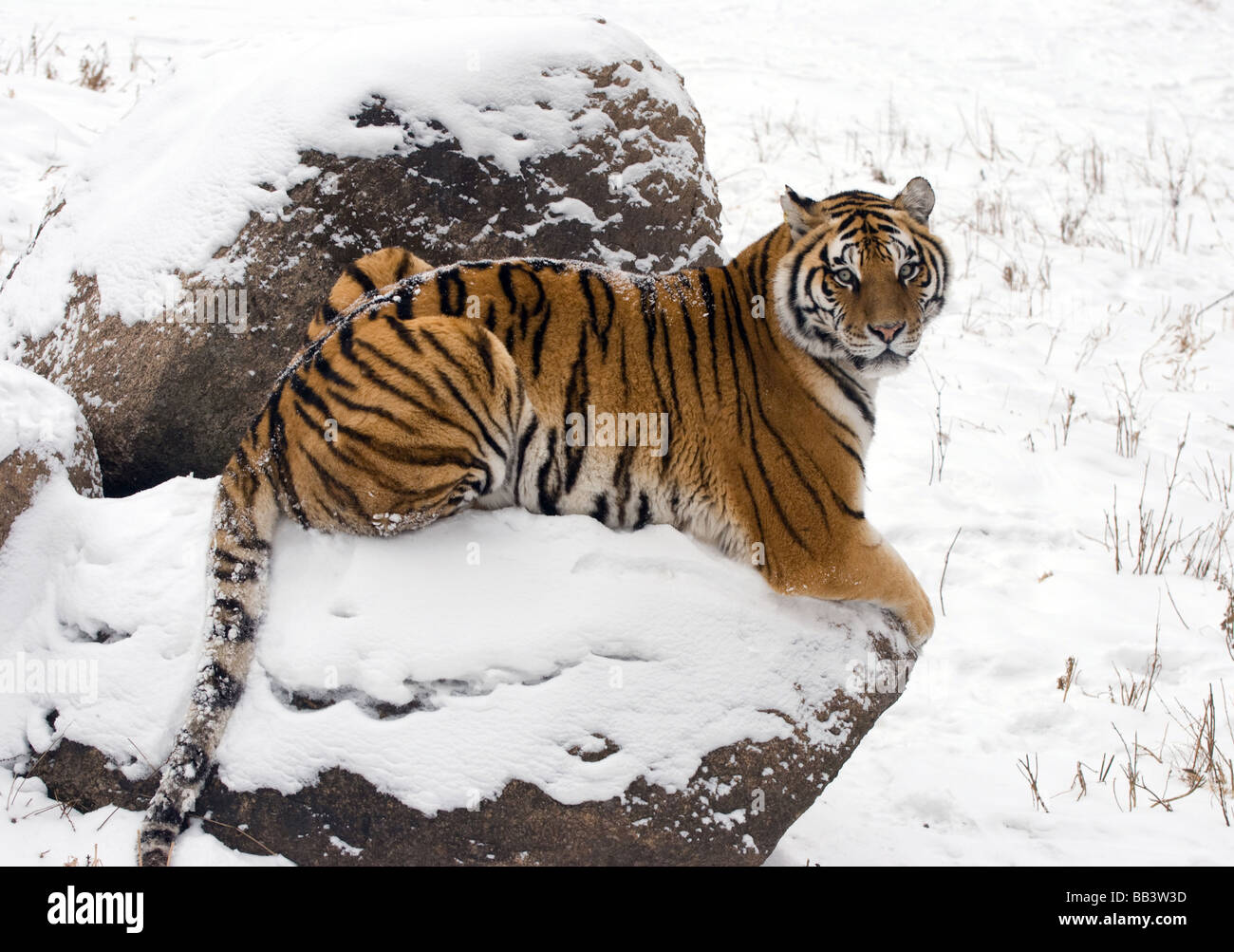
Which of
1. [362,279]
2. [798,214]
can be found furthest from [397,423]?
[798,214]

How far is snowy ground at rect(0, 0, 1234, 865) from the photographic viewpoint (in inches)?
190

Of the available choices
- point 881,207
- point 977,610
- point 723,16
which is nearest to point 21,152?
point 881,207

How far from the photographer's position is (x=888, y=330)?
14.1ft

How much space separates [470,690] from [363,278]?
2.02 metres

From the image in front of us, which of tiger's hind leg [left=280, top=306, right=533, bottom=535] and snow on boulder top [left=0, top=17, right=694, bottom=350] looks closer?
tiger's hind leg [left=280, top=306, right=533, bottom=535]

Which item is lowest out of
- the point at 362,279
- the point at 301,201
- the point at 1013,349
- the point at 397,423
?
the point at 1013,349

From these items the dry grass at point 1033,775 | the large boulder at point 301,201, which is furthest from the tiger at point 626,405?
the large boulder at point 301,201

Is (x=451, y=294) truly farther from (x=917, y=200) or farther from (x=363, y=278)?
(x=917, y=200)

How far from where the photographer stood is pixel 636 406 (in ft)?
14.6

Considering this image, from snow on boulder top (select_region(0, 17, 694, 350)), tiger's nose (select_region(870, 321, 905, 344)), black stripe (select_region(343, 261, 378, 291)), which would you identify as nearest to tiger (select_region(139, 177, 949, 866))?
tiger's nose (select_region(870, 321, 905, 344))

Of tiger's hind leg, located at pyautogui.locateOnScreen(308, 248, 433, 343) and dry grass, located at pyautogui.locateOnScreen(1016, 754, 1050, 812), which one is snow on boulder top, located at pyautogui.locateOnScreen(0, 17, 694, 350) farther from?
dry grass, located at pyautogui.locateOnScreen(1016, 754, 1050, 812)

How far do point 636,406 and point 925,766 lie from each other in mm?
2130

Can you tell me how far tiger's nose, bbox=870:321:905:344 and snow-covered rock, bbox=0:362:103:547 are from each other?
3359 mm
